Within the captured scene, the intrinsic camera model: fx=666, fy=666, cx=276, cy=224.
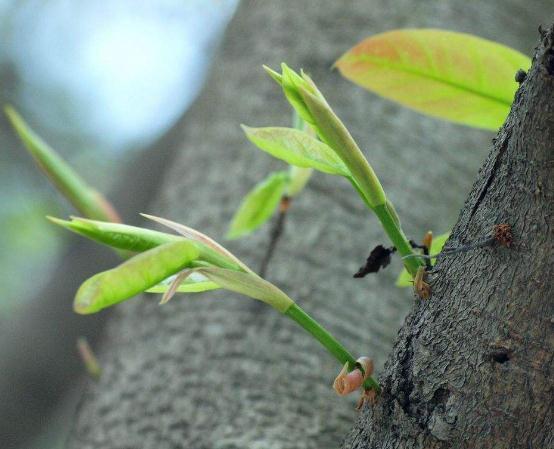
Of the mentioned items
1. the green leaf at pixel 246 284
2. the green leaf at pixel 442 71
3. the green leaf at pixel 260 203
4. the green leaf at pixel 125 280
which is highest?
the green leaf at pixel 442 71

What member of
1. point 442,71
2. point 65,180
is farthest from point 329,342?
point 65,180

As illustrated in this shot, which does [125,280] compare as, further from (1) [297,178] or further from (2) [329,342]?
(1) [297,178]

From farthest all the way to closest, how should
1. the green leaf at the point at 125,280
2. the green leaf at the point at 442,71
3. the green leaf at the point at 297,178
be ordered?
1. the green leaf at the point at 297,178
2. the green leaf at the point at 442,71
3. the green leaf at the point at 125,280

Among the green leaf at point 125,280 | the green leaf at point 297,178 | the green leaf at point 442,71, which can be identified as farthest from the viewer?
the green leaf at point 297,178

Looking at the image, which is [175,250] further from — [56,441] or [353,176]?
[56,441]

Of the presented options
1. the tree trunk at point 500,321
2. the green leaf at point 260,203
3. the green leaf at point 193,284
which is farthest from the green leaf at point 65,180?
the tree trunk at point 500,321

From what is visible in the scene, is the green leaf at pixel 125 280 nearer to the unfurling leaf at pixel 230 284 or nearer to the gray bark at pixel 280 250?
the unfurling leaf at pixel 230 284

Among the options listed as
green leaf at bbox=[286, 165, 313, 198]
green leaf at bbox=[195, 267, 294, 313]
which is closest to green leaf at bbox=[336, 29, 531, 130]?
green leaf at bbox=[286, 165, 313, 198]
